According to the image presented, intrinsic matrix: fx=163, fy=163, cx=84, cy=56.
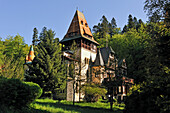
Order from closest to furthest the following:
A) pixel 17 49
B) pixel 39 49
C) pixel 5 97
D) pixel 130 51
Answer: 1. pixel 5 97
2. pixel 39 49
3. pixel 17 49
4. pixel 130 51

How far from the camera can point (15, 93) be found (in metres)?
8.19

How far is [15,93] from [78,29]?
27.2 metres

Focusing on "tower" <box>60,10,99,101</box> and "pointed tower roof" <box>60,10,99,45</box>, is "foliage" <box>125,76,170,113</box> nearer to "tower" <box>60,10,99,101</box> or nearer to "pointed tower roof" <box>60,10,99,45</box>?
"tower" <box>60,10,99,101</box>

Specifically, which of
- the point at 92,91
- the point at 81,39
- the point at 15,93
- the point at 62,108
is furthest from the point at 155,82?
the point at 81,39

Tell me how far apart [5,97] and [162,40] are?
30.7 feet

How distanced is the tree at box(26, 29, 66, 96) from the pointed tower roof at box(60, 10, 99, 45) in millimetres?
8422

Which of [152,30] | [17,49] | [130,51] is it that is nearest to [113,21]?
[130,51]

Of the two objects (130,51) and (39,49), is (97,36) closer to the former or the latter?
(130,51)

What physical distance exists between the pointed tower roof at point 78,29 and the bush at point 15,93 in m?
24.3

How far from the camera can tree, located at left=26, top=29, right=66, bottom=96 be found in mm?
23359

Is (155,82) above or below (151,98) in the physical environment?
above

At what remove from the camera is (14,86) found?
8.41m

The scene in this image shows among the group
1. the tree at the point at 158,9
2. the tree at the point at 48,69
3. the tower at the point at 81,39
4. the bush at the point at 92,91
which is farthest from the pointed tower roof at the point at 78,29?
the tree at the point at 158,9

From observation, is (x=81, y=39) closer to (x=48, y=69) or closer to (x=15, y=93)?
(x=48, y=69)
